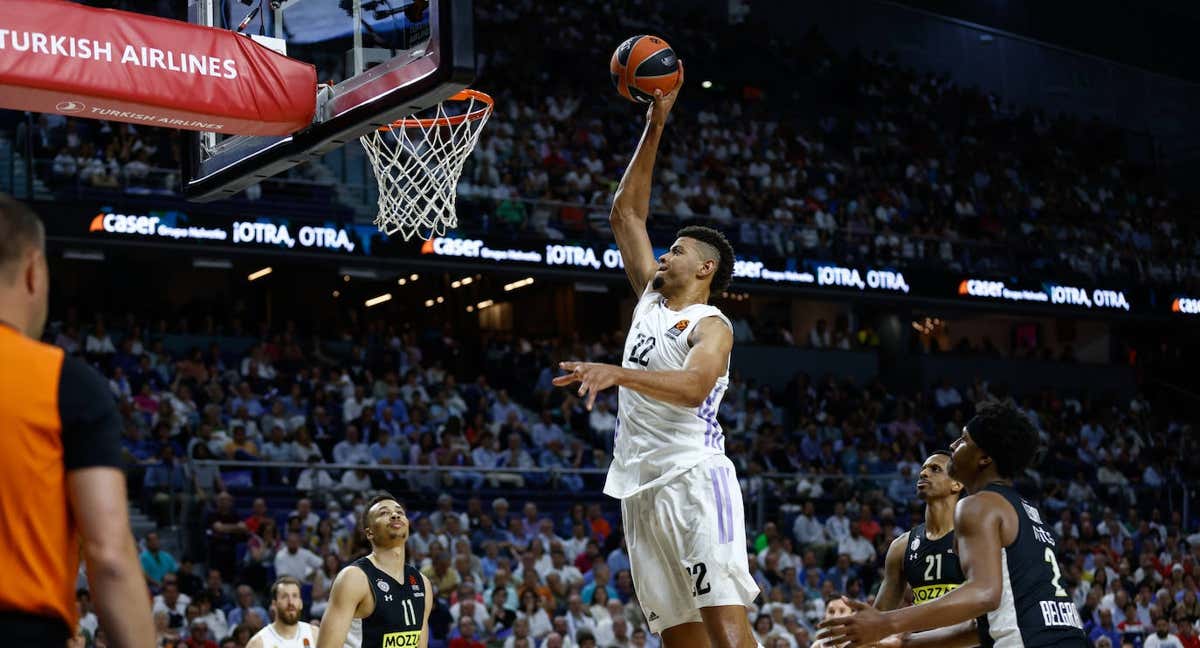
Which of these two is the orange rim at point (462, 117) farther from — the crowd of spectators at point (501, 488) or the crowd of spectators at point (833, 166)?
the crowd of spectators at point (833, 166)

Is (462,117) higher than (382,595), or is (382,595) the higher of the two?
(462,117)

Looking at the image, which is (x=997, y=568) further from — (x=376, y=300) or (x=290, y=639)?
(x=376, y=300)

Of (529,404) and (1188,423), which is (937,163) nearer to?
(1188,423)

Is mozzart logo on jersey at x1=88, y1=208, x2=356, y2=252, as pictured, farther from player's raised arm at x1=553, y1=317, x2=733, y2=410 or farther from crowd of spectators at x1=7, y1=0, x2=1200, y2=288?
player's raised arm at x1=553, y1=317, x2=733, y2=410

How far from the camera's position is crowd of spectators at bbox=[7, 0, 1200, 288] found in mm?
18000

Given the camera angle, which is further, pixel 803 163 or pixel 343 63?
pixel 803 163

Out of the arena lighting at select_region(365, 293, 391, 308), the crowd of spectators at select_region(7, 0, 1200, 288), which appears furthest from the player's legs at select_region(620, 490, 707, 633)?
the arena lighting at select_region(365, 293, 391, 308)

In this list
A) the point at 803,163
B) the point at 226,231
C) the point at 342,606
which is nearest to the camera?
the point at 342,606

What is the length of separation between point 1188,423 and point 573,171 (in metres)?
13.7

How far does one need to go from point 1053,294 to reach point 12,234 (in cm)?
2064

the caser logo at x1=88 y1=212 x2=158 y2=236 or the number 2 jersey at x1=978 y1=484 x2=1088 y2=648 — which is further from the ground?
the caser logo at x1=88 y1=212 x2=158 y2=236

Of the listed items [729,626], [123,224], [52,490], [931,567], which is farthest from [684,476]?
[123,224]

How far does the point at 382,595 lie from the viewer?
7.33 metres

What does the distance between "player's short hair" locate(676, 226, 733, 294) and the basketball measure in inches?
26.5
